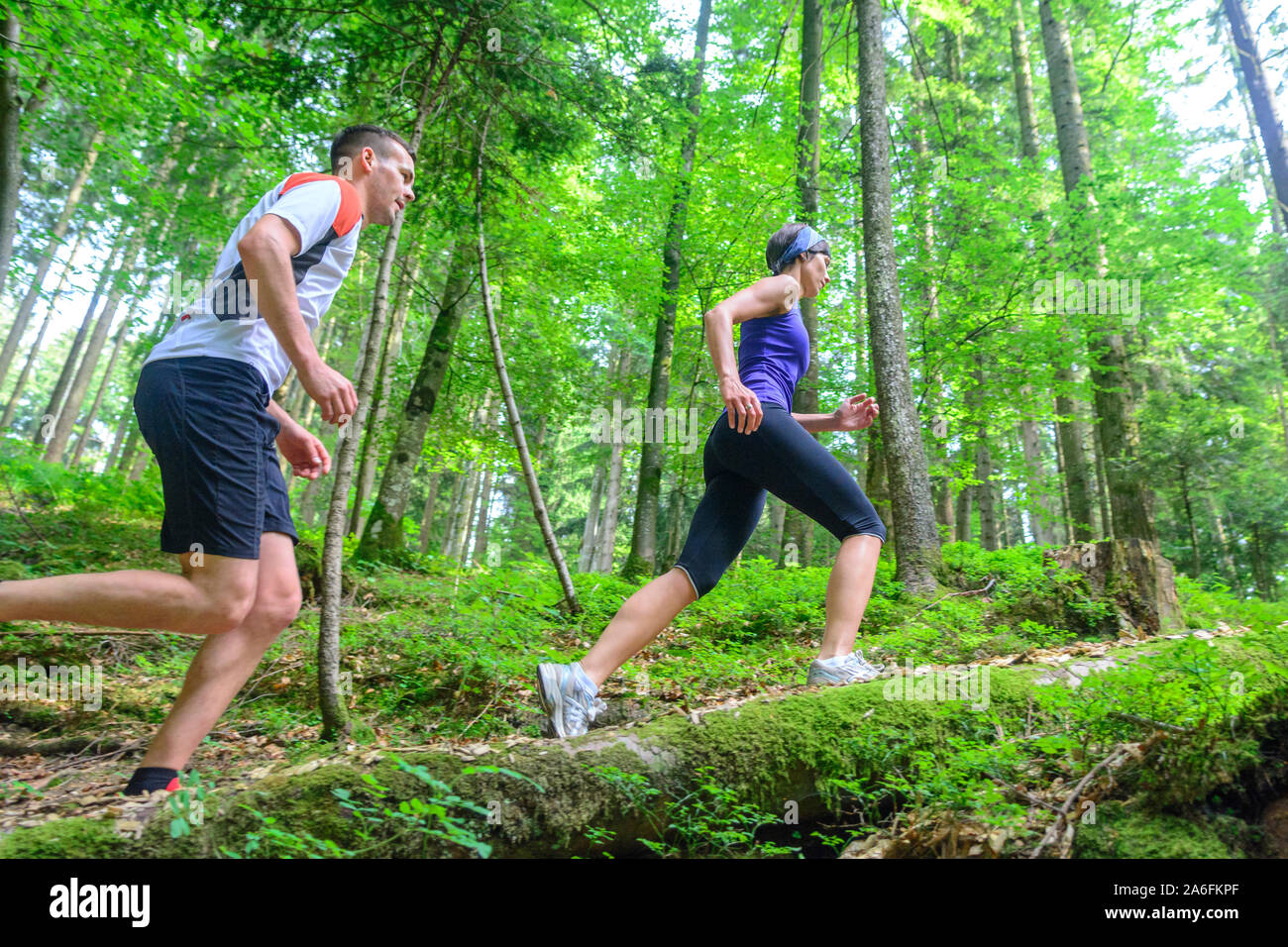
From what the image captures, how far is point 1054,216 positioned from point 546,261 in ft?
25.4

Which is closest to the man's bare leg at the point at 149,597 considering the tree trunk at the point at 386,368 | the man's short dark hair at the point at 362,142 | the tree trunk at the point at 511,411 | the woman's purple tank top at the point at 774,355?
the man's short dark hair at the point at 362,142

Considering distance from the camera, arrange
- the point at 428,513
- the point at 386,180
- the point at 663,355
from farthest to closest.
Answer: the point at 428,513 < the point at 663,355 < the point at 386,180

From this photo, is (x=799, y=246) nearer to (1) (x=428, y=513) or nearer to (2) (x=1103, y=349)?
(2) (x=1103, y=349)

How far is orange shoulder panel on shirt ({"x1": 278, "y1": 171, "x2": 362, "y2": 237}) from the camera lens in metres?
→ 2.36

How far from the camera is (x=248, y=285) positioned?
2211 mm

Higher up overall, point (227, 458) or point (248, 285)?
point (248, 285)

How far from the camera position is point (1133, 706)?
233 cm

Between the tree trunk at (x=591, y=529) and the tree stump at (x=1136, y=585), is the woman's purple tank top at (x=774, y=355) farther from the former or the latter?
the tree trunk at (x=591, y=529)

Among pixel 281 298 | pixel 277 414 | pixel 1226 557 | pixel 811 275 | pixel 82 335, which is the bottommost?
pixel 1226 557

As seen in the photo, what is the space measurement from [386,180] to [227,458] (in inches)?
50.2

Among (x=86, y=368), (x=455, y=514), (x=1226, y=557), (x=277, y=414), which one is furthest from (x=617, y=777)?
(x=86, y=368)

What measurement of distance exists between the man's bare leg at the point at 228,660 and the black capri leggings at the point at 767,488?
5.06ft
